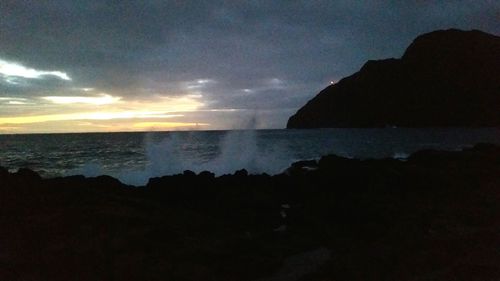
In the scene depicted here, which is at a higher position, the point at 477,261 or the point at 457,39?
the point at 457,39

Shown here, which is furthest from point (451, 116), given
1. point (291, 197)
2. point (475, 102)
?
point (291, 197)

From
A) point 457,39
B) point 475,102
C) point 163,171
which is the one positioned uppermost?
point 457,39

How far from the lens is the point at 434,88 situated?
172 meters

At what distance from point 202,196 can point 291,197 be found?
386 cm

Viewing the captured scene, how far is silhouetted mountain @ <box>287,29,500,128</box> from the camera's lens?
532ft

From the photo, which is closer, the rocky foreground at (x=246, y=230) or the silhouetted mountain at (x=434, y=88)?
the rocky foreground at (x=246, y=230)

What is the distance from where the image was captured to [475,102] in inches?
6383

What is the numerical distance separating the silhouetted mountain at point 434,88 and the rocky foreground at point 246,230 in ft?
500

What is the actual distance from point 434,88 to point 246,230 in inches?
6902

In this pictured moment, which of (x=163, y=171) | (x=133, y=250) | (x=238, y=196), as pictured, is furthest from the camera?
(x=163, y=171)

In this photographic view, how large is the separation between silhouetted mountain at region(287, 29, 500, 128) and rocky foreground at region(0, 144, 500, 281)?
152542mm

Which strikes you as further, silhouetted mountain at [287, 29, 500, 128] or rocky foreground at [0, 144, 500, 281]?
silhouetted mountain at [287, 29, 500, 128]

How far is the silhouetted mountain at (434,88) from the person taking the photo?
162125mm

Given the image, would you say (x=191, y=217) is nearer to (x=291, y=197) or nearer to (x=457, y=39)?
(x=291, y=197)
